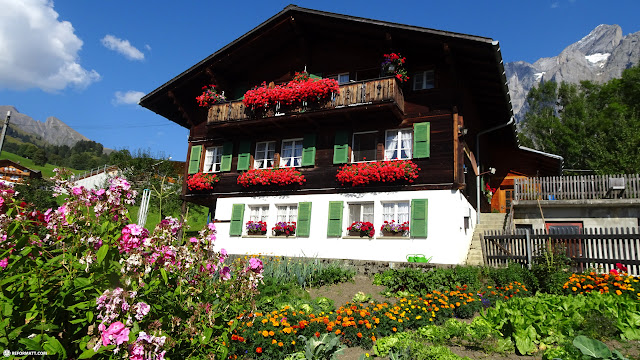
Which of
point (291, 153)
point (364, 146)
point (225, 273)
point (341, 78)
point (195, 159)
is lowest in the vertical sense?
point (225, 273)

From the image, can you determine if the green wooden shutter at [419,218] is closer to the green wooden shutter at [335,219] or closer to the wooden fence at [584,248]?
the wooden fence at [584,248]

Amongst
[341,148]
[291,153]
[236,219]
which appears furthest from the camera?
[291,153]

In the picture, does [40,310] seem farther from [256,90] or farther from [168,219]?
[256,90]

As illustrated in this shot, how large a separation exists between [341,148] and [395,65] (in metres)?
3.74

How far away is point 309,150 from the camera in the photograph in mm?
18562

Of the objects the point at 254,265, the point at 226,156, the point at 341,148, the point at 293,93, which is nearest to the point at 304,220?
the point at 341,148

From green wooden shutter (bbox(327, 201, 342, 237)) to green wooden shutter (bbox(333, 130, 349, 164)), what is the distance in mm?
1724

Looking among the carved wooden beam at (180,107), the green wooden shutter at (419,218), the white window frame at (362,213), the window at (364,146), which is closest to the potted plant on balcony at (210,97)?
the carved wooden beam at (180,107)

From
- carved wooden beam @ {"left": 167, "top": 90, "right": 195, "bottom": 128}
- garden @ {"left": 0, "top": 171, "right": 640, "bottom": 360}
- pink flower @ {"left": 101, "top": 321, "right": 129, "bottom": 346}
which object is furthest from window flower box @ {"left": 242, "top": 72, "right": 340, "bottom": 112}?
pink flower @ {"left": 101, "top": 321, "right": 129, "bottom": 346}

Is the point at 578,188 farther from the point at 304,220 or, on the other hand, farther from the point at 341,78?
the point at 304,220

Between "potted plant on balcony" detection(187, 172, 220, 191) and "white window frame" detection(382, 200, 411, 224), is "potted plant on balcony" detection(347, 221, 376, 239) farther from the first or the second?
"potted plant on balcony" detection(187, 172, 220, 191)

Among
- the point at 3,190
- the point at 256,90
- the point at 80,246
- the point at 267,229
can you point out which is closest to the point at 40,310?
the point at 80,246

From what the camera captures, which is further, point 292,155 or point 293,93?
point 292,155

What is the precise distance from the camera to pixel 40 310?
352 cm
